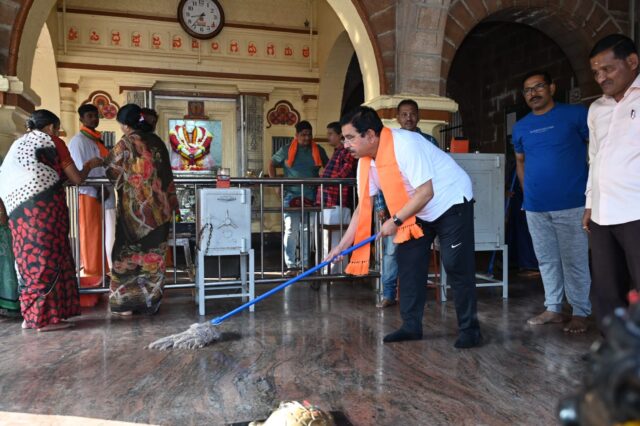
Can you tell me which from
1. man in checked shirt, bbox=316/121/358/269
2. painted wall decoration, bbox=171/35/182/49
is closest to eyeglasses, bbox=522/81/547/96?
man in checked shirt, bbox=316/121/358/269

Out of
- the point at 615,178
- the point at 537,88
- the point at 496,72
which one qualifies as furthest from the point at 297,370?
the point at 496,72

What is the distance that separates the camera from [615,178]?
250cm

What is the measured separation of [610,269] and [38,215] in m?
3.22

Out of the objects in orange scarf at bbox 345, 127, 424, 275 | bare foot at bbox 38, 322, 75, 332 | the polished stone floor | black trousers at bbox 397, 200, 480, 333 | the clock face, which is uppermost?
the clock face

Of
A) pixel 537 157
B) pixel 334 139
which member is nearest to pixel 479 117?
pixel 334 139

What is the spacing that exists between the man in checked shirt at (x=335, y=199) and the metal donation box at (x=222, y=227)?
32.3 inches

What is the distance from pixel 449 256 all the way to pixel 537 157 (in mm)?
931

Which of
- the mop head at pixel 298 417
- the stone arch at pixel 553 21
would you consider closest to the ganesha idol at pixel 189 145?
the stone arch at pixel 553 21

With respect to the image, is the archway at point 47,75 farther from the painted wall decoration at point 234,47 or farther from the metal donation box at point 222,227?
the metal donation box at point 222,227

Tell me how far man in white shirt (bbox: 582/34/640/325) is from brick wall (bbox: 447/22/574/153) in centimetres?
419

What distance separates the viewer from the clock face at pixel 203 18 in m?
8.81

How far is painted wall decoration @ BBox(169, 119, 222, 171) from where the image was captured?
896 cm

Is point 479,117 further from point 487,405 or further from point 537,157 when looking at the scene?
point 487,405

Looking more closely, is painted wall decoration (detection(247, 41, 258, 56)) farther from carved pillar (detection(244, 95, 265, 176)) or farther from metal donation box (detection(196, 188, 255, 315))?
metal donation box (detection(196, 188, 255, 315))
